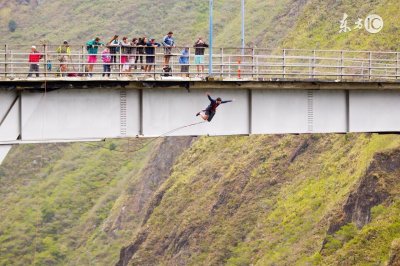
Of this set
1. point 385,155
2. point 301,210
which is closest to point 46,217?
point 301,210

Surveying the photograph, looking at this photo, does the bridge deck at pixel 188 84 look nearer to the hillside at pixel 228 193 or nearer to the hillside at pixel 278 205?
the hillside at pixel 228 193

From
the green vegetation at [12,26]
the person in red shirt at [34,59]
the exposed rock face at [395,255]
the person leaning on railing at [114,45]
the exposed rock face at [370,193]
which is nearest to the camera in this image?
the person in red shirt at [34,59]

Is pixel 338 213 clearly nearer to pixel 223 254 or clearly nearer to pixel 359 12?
pixel 223 254

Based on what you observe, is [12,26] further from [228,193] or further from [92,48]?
[92,48]

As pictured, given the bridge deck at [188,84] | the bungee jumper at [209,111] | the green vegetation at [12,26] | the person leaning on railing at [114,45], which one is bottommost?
the bungee jumper at [209,111]

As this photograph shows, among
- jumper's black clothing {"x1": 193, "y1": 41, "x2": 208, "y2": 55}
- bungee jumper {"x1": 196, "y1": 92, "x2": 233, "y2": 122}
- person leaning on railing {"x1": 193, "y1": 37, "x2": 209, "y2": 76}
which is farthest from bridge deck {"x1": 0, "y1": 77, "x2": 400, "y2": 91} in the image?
jumper's black clothing {"x1": 193, "y1": 41, "x2": 208, "y2": 55}

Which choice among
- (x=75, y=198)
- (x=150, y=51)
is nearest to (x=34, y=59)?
(x=150, y=51)

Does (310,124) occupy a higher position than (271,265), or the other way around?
(310,124)

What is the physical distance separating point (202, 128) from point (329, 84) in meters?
6.31

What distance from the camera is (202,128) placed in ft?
148

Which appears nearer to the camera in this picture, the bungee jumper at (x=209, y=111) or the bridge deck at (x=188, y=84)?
the bridge deck at (x=188, y=84)

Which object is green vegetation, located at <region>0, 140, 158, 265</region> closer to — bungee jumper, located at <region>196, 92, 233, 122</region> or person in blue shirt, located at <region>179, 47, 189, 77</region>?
person in blue shirt, located at <region>179, 47, 189, 77</region>

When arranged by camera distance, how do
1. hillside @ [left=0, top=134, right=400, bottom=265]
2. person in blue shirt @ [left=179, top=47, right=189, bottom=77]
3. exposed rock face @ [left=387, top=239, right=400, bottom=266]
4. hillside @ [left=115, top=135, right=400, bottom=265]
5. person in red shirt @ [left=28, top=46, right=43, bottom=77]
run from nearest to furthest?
1. person in red shirt @ [left=28, top=46, right=43, bottom=77]
2. person in blue shirt @ [left=179, top=47, right=189, bottom=77]
3. exposed rock face @ [left=387, top=239, right=400, bottom=266]
4. hillside @ [left=115, top=135, right=400, bottom=265]
5. hillside @ [left=0, top=134, right=400, bottom=265]

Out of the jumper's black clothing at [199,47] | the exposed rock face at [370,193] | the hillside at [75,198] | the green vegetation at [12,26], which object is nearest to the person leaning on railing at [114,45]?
the jumper's black clothing at [199,47]
